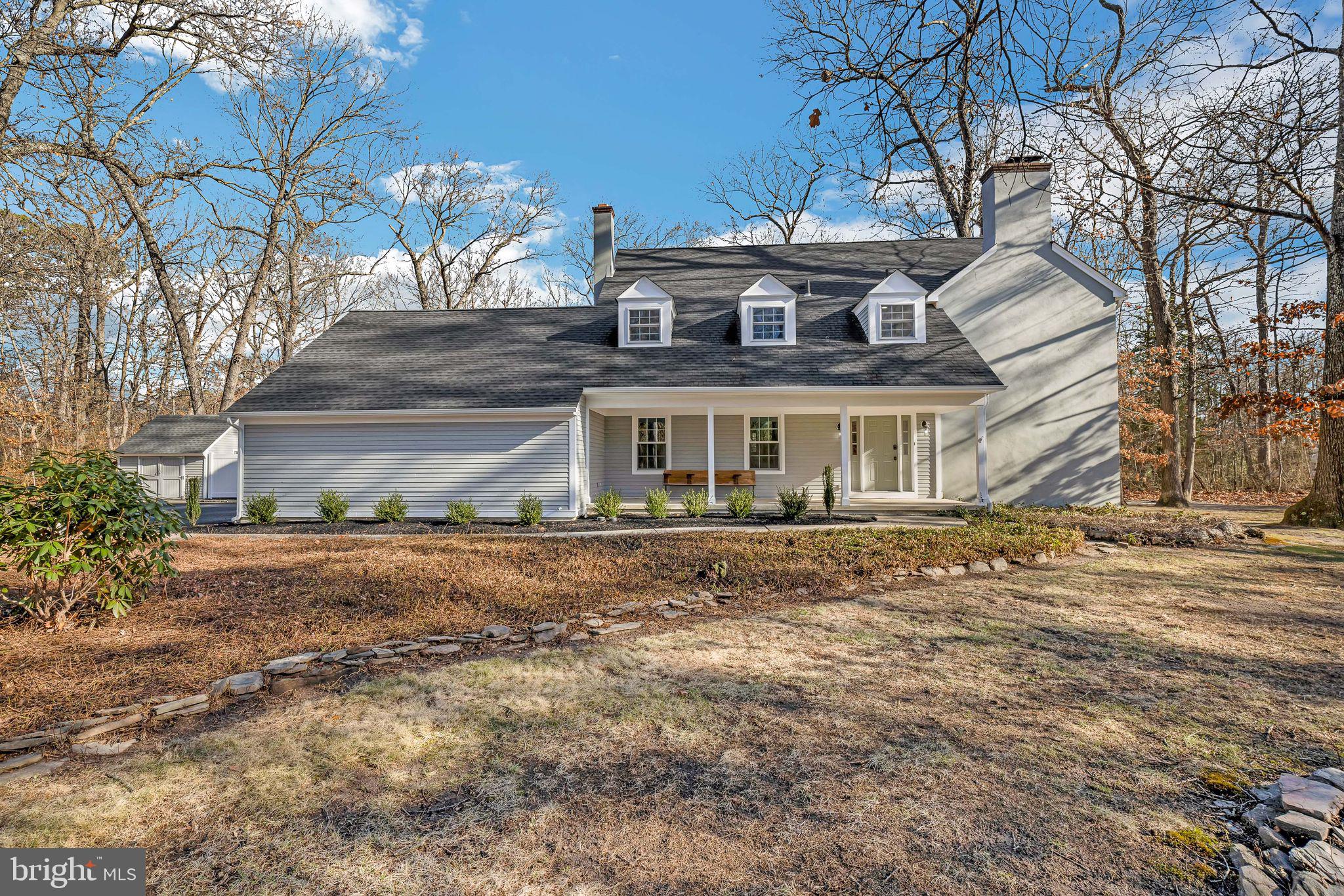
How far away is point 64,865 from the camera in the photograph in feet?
7.87

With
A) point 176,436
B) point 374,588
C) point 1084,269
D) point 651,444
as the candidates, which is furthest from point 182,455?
point 1084,269

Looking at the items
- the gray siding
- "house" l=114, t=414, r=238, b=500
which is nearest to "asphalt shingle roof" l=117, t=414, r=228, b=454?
"house" l=114, t=414, r=238, b=500

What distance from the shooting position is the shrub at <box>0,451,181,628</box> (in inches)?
188

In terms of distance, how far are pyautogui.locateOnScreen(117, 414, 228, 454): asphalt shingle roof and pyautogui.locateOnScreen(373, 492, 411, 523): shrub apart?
45.9ft

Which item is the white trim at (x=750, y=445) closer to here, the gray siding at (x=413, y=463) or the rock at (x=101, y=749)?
the gray siding at (x=413, y=463)

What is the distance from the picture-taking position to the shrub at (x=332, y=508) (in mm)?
12391

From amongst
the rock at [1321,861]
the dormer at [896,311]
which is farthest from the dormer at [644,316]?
the rock at [1321,861]

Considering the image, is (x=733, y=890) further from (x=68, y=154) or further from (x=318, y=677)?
(x=68, y=154)

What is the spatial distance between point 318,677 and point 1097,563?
9.36 meters

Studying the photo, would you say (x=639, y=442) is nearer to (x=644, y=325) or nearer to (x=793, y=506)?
(x=644, y=325)

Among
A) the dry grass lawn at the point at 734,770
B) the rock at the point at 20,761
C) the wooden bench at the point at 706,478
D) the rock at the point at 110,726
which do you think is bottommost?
the dry grass lawn at the point at 734,770

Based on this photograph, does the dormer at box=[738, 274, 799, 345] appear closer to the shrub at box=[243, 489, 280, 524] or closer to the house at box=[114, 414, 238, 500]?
→ the shrub at box=[243, 489, 280, 524]

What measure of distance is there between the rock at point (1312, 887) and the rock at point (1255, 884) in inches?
2.0

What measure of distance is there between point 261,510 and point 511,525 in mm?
5214
